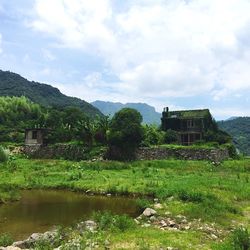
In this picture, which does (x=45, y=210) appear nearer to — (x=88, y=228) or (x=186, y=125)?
(x=88, y=228)

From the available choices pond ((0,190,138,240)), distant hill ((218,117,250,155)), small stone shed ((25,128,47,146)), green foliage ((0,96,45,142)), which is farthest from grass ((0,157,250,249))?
distant hill ((218,117,250,155))

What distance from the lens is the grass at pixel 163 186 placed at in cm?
2023

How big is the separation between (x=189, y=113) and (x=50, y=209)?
5406 centimetres

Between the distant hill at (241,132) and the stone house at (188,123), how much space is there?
51.0 metres

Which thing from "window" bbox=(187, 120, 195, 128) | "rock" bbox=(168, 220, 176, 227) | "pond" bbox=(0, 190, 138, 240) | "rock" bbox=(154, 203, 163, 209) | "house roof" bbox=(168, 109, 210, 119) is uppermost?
"house roof" bbox=(168, 109, 210, 119)

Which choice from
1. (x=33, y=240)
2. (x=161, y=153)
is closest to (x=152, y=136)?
(x=161, y=153)

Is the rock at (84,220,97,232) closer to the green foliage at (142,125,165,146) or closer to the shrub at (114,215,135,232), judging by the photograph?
the shrub at (114,215,135,232)

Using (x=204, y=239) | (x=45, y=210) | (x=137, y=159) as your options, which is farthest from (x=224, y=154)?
(x=204, y=239)

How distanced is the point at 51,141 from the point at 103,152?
16391 millimetres

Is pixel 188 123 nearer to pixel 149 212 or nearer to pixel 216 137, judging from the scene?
pixel 216 137

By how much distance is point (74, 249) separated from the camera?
17.0m

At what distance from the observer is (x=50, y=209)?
31.3 metres

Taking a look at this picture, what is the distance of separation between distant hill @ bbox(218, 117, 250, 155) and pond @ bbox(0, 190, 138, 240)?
97622mm

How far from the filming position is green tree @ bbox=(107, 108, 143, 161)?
209 ft
